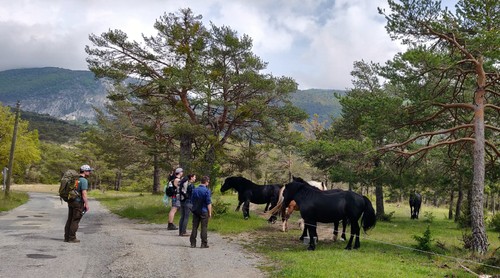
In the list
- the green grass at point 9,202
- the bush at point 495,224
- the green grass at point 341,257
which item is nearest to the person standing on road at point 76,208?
the green grass at point 341,257

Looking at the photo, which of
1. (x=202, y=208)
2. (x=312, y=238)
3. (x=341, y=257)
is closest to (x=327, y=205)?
(x=312, y=238)

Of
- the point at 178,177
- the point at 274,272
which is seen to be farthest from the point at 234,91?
the point at 274,272

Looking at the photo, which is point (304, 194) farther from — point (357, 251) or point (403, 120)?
point (403, 120)

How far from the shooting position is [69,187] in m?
11.3

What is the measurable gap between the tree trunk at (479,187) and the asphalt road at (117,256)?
23.0ft

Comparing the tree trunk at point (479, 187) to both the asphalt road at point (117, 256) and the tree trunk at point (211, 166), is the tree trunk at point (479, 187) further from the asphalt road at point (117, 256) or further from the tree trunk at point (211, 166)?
the tree trunk at point (211, 166)

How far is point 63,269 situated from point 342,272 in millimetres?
6082

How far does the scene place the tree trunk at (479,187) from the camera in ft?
38.1

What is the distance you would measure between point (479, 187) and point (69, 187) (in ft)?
42.6

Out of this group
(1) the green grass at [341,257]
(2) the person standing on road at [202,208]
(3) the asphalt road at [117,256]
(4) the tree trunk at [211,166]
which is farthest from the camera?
(4) the tree trunk at [211,166]

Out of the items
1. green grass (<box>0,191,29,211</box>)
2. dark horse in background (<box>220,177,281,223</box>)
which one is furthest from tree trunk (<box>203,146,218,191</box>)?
green grass (<box>0,191,29,211</box>)

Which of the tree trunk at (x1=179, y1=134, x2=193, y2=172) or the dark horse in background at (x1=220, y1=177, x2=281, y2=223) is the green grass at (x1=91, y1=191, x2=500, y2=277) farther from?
the tree trunk at (x1=179, y1=134, x2=193, y2=172)

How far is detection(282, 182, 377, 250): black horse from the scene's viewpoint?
1250cm

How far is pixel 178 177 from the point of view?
14633 millimetres
